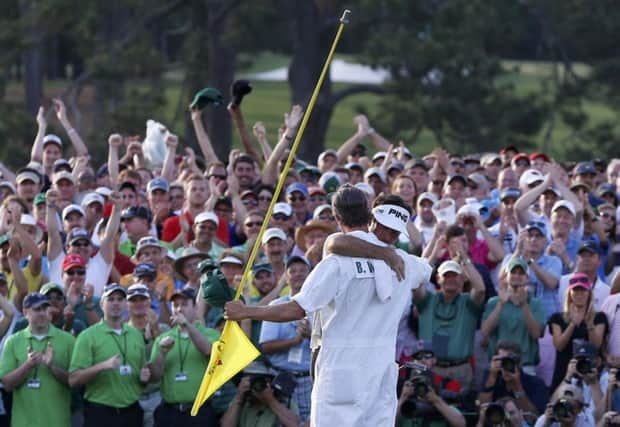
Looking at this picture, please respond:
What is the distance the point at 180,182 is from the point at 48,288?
360 cm

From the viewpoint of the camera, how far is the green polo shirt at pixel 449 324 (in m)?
13.6

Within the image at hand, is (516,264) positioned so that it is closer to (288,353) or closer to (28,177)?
(288,353)

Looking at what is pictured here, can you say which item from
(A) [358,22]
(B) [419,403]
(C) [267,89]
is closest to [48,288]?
(B) [419,403]

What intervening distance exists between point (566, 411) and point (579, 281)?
118cm

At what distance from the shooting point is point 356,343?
30.7ft

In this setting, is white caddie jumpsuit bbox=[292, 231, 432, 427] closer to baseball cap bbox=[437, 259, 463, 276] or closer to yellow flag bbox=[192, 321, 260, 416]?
yellow flag bbox=[192, 321, 260, 416]

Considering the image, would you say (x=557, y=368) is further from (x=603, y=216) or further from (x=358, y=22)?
(x=358, y=22)

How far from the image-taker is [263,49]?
36094 mm

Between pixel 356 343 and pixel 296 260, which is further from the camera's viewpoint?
pixel 296 260

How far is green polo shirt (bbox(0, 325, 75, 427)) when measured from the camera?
12898 millimetres

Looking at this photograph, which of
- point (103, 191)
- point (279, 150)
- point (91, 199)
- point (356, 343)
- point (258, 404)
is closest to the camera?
point (356, 343)

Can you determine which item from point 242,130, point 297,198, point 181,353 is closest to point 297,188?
point 297,198

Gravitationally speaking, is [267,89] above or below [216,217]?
below

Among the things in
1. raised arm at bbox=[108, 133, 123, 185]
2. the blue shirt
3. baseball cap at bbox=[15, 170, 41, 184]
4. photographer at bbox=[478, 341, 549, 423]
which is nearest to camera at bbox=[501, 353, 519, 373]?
photographer at bbox=[478, 341, 549, 423]
